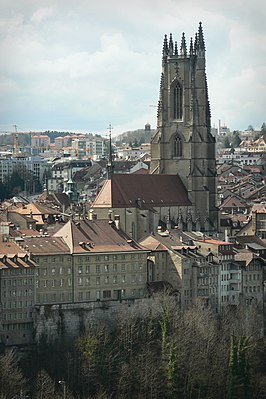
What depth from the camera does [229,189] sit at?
182250 mm

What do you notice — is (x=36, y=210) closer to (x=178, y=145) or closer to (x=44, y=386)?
(x=178, y=145)

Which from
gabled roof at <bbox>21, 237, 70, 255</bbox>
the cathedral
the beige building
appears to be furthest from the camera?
the cathedral

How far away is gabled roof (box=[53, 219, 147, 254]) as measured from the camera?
350 feet

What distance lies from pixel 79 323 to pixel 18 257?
5989 mm

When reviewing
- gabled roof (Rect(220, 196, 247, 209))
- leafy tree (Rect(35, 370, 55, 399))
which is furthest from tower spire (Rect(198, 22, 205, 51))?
leafy tree (Rect(35, 370, 55, 399))

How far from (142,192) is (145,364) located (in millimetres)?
39174

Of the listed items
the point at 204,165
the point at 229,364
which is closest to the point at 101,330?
the point at 229,364

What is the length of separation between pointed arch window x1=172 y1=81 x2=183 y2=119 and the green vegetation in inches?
1472

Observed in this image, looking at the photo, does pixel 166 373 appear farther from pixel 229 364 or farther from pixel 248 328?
pixel 248 328

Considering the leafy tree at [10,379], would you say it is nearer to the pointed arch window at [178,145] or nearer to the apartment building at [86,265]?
the apartment building at [86,265]

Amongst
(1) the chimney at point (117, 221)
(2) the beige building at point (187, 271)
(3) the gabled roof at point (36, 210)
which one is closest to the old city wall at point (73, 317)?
(2) the beige building at point (187, 271)

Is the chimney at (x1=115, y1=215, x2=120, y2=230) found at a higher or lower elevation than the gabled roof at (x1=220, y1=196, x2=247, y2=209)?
lower

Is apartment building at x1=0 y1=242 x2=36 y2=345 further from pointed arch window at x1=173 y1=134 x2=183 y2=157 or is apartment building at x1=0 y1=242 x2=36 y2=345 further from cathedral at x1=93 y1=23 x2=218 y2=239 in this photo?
pointed arch window at x1=173 y1=134 x2=183 y2=157

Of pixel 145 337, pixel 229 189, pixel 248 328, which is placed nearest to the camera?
pixel 145 337
